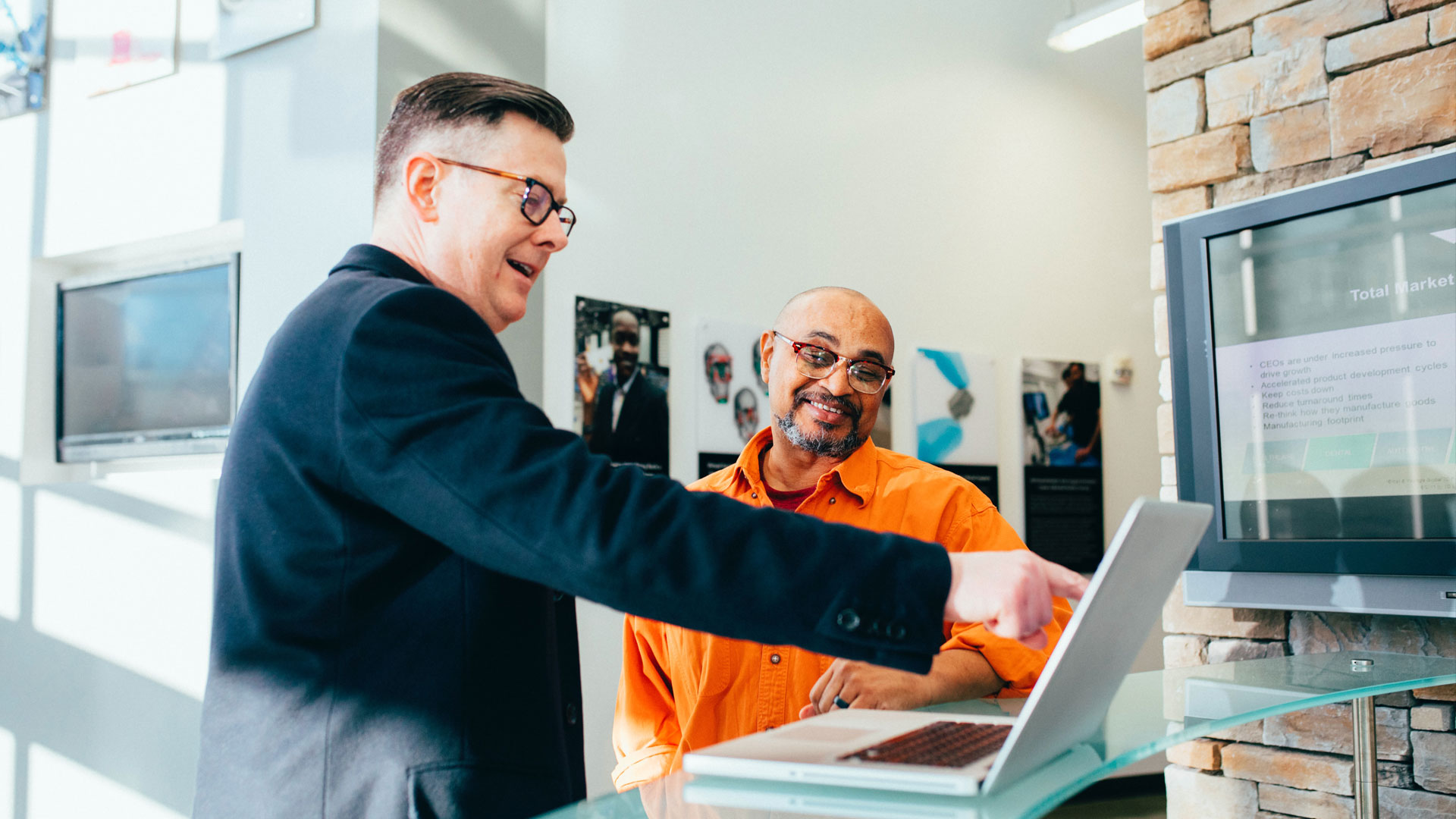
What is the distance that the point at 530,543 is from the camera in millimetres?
985

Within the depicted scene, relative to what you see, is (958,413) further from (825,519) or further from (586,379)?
(825,519)

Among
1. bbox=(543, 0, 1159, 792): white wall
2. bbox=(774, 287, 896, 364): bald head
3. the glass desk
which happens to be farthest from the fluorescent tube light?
the glass desk

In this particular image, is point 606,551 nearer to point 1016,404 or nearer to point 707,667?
point 707,667

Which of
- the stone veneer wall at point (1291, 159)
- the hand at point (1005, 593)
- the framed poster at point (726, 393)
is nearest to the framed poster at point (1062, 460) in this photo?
the framed poster at point (726, 393)

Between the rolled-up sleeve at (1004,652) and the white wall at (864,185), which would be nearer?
the rolled-up sleeve at (1004,652)

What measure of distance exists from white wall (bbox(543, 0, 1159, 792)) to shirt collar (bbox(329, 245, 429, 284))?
2.49 m

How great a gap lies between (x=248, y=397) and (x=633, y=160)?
10.2 ft

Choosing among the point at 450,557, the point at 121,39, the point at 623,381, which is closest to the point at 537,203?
the point at 450,557

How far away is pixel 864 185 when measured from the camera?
5012 mm

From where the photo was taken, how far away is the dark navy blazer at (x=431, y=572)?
38.6 inches

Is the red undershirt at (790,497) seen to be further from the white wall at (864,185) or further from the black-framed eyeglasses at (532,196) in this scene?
the white wall at (864,185)

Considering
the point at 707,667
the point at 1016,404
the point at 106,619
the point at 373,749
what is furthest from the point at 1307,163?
the point at 106,619

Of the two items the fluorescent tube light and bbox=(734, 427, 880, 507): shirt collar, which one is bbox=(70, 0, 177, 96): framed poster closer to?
bbox=(734, 427, 880, 507): shirt collar

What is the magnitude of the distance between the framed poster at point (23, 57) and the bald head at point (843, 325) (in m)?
3.30
